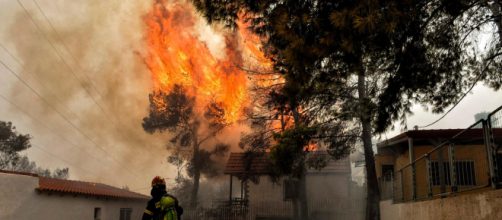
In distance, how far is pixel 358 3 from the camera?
6.74m

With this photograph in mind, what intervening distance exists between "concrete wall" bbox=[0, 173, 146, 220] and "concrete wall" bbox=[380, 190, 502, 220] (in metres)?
13.0

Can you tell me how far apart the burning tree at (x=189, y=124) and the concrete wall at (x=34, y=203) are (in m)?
16.6

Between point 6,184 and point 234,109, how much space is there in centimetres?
1962

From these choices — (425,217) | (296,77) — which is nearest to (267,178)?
(425,217)

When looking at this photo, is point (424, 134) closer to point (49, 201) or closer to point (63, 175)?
point (49, 201)

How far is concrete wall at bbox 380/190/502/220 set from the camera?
609 centimetres

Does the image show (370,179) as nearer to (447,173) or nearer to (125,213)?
(447,173)

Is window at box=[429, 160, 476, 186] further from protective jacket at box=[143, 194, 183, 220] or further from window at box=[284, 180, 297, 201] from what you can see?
window at box=[284, 180, 297, 201]

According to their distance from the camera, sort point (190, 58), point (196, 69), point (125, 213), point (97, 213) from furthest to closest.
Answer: point (196, 69), point (190, 58), point (125, 213), point (97, 213)

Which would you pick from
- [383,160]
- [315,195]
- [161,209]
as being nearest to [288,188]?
[315,195]

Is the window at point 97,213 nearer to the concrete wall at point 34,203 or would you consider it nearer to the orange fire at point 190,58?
the concrete wall at point 34,203

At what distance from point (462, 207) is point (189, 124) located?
34070 millimetres

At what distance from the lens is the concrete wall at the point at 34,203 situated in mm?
15773

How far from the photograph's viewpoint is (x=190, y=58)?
1366 inches
